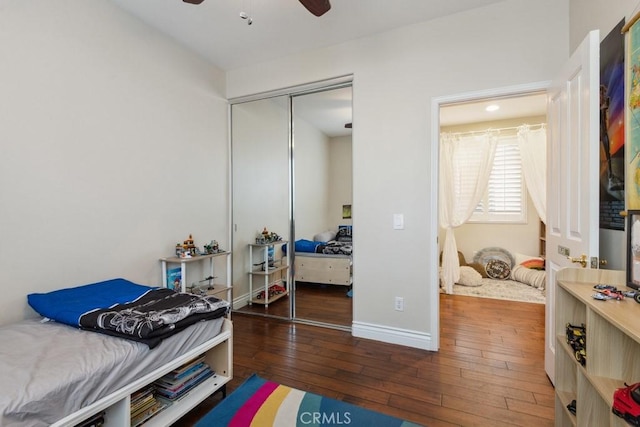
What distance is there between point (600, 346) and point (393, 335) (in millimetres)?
1691

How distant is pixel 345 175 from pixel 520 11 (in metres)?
1.87

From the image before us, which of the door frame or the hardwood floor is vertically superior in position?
the door frame

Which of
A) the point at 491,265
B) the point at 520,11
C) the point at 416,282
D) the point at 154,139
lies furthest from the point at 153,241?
the point at 491,265

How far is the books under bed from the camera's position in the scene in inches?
42.4

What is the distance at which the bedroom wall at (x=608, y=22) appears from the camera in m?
1.41

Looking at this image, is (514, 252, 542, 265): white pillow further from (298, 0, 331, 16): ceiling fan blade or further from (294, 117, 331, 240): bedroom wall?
(298, 0, 331, 16): ceiling fan blade

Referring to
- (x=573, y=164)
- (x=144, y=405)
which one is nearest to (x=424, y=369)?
(x=573, y=164)

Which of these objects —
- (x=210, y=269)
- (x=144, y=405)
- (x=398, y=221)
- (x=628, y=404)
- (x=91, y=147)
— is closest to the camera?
(x=628, y=404)

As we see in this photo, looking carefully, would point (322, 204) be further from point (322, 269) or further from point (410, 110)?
point (410, 110)

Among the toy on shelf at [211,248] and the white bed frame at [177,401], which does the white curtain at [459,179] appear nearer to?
the toy on shelf at [211,248]

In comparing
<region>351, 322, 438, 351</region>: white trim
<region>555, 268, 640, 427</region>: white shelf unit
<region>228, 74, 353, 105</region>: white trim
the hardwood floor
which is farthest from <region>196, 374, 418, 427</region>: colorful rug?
<region>228, 74, 353, 105</region>: white trim

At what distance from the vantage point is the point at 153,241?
8.43ft

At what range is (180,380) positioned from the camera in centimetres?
162

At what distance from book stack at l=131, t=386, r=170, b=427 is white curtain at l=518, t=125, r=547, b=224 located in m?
4.84
